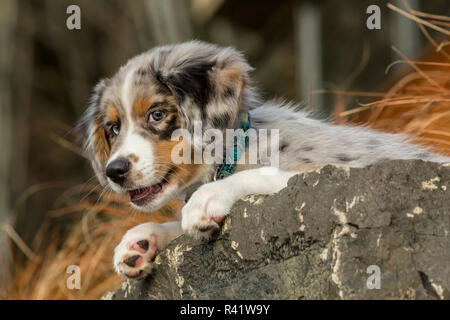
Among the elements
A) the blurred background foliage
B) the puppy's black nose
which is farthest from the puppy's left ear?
the blurred background foliage

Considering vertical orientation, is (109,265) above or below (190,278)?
below

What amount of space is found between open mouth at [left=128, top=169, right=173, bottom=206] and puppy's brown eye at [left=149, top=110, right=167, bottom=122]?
1.18 ft

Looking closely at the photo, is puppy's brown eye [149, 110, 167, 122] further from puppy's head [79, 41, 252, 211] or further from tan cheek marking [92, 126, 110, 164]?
tan cheek marking [92, 126, 110, 164]

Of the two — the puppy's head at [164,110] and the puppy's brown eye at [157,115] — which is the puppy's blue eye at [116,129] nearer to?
the puppy's head at [164,110]

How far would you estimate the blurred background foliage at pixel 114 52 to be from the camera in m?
8.37

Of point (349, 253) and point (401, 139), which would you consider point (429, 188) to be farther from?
point (401, 139)

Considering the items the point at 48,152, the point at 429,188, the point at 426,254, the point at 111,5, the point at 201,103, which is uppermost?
the point at 111,5

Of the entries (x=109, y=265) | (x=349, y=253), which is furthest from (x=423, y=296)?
(x=109, y=265)

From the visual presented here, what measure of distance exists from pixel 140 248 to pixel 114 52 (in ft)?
30.0

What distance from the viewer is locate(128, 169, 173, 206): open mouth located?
3.51 meters

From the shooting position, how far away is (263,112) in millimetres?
3812

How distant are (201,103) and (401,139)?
1279 mm

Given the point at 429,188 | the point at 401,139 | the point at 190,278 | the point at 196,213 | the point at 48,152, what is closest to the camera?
the point at 429,188

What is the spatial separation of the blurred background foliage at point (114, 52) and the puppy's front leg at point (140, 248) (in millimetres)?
3227
